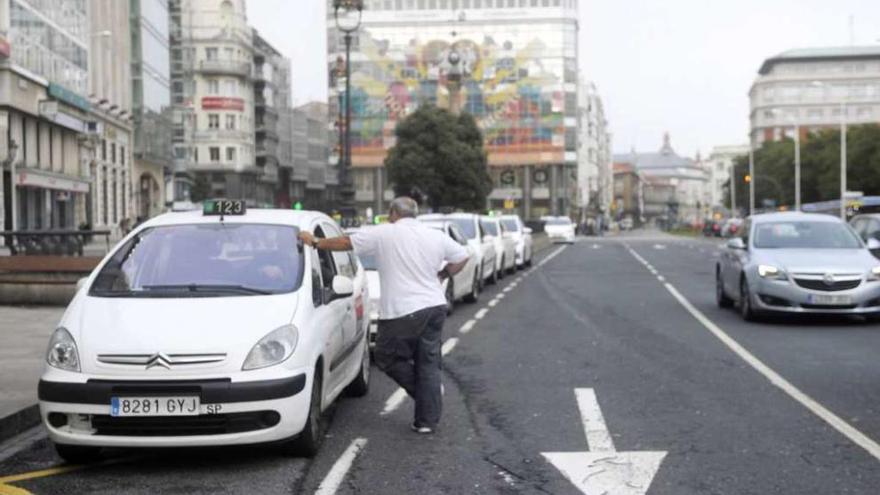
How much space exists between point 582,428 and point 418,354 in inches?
50.5

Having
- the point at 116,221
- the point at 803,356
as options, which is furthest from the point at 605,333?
the point at 116,221

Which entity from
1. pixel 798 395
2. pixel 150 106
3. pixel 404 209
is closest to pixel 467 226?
pixel 798 395

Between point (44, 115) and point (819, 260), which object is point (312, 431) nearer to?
point (819, 260)

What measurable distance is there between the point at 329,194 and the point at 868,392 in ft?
404

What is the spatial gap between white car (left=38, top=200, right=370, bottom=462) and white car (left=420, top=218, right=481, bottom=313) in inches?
399

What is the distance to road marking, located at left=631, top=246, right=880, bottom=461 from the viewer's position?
7.32 m

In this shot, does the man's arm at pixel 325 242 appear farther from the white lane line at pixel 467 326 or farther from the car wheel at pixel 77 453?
the white lane line at pixel 467 326

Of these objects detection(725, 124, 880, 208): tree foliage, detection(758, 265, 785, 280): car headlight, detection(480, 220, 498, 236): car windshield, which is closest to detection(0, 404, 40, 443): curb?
detection(758, 265, 785, 280): car headlight

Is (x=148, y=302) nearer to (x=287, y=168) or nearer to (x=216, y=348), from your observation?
(x=216, y=348)

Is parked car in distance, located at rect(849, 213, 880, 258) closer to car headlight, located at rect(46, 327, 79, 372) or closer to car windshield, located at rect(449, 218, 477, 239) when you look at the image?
car windshield, located at rect(449, 218, 477, 239)

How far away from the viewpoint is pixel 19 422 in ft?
27.2

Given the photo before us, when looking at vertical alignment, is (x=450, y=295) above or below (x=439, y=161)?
below

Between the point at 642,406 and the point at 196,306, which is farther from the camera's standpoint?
the point at 642,406

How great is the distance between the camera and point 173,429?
641cm
